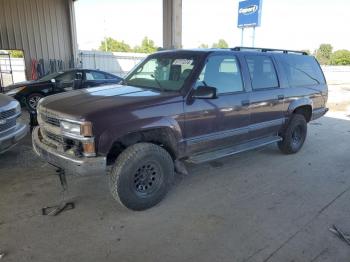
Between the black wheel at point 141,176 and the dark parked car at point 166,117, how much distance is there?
11 mm

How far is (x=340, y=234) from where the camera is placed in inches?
125

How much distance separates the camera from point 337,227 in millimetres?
3332

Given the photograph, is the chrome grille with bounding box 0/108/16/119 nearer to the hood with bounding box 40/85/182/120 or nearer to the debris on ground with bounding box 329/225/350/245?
the hood with bounding box 40/85/182/120

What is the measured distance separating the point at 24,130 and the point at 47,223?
2.36 meters

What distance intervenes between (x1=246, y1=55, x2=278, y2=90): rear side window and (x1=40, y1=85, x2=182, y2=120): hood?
157 cm

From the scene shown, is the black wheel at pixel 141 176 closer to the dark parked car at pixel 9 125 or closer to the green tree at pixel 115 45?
the dark parked car at pixel 9 125

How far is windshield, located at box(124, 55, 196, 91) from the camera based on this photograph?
402 cm

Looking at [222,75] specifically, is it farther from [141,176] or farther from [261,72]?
[141,176]

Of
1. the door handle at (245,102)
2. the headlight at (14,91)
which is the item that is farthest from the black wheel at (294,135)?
the headlight at (14,91)

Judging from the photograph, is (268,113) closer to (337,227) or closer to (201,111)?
(201,111)

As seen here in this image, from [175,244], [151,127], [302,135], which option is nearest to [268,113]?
→ [302,135]

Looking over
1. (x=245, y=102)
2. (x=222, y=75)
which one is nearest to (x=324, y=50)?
(x=245, y=102)

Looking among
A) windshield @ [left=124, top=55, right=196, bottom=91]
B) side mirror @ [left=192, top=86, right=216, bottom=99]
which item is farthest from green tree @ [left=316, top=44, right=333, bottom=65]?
side mirror @ [left=192, top=86, right=216, bottom=99]

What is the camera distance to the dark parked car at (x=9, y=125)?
177 inches
